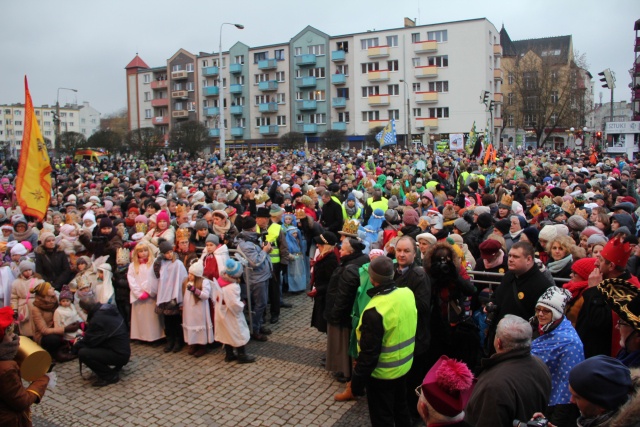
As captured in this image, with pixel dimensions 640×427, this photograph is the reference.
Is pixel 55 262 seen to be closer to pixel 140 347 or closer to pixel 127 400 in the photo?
pixel 140 347

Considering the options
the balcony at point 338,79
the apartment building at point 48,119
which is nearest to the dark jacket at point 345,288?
the balcony at point 338,79

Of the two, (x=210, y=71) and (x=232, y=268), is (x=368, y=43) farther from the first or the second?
(x=232, y=268)

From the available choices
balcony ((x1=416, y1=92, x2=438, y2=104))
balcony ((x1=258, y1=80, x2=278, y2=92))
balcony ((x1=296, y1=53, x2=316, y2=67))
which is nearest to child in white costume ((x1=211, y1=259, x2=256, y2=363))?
balcony ((x1=416, y1=92, x2=438, y2=104))

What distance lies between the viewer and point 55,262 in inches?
368

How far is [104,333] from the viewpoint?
717 centimetres

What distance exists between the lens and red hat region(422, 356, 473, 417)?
316cm

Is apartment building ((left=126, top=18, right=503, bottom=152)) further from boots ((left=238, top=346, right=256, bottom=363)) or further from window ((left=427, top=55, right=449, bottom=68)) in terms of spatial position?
boots ((left=238, top=346, right=256, bottom=363))

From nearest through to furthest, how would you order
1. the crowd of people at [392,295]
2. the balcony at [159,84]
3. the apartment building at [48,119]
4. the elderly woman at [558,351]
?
the crowd of people at [392,295]
the elderly woman at [558,351]
the balcony at [159,84]
the apartment building at [48,119]

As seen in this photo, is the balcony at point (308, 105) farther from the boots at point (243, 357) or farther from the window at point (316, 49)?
the boots at point (243, 357)

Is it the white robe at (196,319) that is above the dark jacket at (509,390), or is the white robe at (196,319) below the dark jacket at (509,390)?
below

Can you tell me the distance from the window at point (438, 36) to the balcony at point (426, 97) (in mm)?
5941

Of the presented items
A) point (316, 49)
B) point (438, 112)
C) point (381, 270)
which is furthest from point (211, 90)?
point (381, 270)

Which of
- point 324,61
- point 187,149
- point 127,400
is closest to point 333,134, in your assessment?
point 324,61

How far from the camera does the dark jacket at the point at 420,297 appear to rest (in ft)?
17.8
